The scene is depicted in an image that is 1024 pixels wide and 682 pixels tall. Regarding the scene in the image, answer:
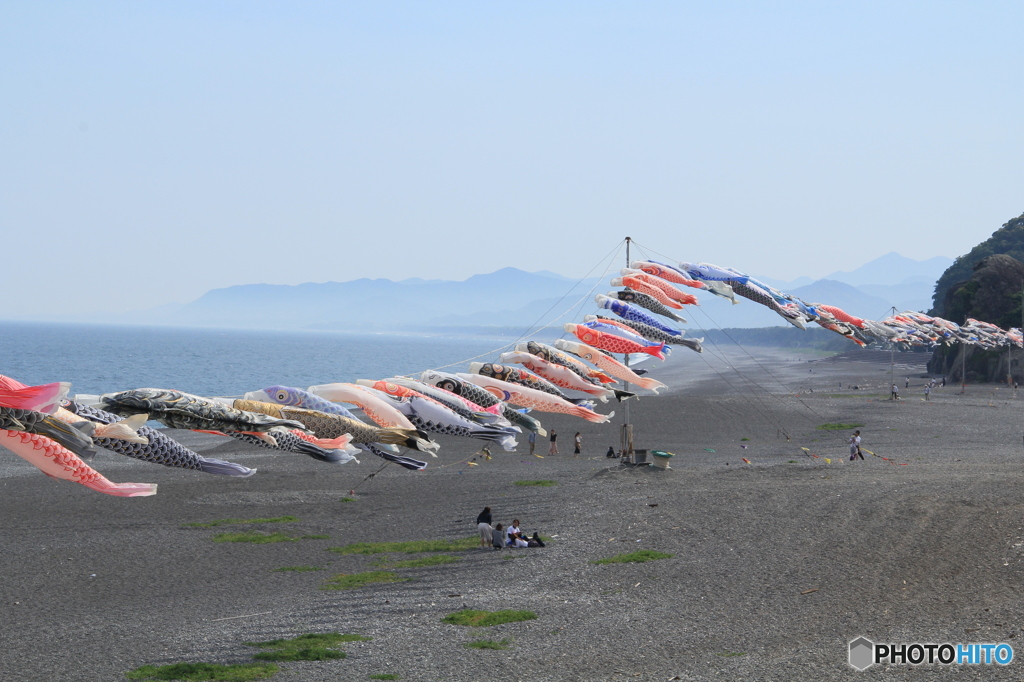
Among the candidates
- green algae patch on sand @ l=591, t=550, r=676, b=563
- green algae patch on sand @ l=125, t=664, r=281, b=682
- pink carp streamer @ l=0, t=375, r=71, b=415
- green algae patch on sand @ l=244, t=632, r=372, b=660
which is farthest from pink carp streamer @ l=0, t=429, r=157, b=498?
green algae patch on sand @ l=591, t=550, r=676, b=563

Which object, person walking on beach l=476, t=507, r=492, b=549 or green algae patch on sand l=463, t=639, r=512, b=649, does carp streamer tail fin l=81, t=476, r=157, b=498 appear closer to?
green algae patch on sand l=463, t=639, r=512, b=649

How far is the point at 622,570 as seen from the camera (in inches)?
953

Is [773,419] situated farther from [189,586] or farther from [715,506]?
[189,586]

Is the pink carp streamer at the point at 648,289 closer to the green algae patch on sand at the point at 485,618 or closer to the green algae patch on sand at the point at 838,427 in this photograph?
the green algae patch on sand at the point at 485,618

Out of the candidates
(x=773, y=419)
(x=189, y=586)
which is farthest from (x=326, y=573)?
(x=773, y=419)

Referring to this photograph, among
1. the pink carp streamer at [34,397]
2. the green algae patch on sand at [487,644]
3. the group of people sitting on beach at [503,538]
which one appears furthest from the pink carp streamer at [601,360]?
the pink carp streamer at [34,397]

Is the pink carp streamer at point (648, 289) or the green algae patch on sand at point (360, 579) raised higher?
the pink carp streamer at point (648, 289)

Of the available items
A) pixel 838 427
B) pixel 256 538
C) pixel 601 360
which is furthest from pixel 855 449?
pixel 256 538

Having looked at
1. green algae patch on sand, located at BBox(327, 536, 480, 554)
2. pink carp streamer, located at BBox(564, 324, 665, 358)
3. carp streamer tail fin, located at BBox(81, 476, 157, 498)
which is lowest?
green algae patch on sand, located at BBox(327, 536, 480, 554)

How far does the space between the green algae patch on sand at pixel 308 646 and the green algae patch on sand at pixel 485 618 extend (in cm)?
218

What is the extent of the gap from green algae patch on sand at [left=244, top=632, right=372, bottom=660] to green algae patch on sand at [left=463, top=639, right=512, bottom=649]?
247 cm

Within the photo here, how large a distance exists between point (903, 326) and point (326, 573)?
25.5m

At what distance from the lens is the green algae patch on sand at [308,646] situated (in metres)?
18.6

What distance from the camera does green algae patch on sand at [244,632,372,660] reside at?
1862 centimetres
